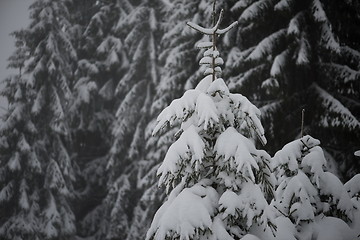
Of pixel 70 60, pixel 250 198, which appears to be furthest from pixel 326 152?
pixel 70 60

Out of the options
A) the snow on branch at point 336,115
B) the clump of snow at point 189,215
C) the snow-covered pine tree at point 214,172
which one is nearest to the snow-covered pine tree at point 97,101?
the snow on branch at point 336,115

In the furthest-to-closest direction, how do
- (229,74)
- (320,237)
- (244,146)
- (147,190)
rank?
1. (147,190)
2. (229,74)
3. (320,237)
4. (244,146)

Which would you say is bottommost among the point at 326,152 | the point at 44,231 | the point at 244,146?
the point at 44,231

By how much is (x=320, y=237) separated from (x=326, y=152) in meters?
7.27

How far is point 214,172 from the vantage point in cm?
430

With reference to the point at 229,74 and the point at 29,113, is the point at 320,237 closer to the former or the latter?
the point at 229,74

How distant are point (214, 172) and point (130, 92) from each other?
15.7 metres

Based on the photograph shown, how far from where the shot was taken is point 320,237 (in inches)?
181

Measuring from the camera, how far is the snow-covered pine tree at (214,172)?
3822 millimetres

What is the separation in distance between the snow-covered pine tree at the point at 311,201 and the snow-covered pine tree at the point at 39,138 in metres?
14.4

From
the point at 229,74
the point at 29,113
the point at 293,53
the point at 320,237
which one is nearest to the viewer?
the point at 320,237

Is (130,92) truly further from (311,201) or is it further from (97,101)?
(311,201)

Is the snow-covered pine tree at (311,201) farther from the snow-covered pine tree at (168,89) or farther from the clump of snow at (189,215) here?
the snow-covered pine tree at (168,89)

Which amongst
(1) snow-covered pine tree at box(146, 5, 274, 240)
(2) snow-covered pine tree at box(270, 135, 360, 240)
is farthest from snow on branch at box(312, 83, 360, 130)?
(1) snow-covered pine tree at box(146, 5, 274, 240)
